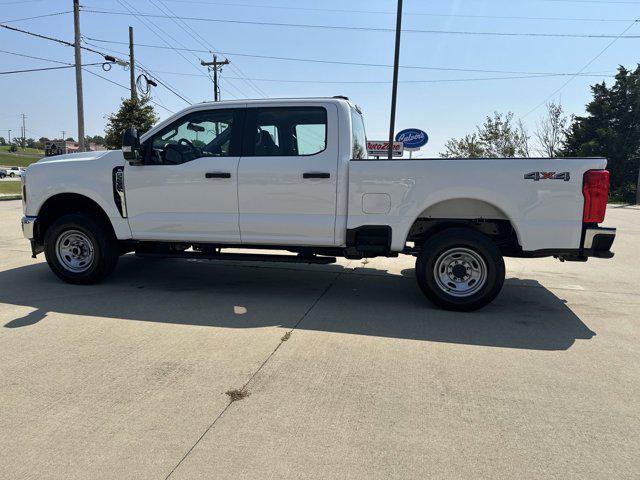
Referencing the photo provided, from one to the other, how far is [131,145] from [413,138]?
56.0 ft

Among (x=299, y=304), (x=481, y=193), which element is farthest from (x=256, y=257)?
(x=481, y=193)

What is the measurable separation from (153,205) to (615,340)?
5.06 m

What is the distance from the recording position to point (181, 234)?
554 cm

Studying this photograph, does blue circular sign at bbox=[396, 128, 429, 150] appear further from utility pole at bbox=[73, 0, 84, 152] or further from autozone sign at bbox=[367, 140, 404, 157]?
utility pole at bbox=[73, 0, 84, 152]

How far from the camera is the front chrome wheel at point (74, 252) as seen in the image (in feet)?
19.2

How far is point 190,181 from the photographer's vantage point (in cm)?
537

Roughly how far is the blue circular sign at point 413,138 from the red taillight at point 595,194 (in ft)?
53.7

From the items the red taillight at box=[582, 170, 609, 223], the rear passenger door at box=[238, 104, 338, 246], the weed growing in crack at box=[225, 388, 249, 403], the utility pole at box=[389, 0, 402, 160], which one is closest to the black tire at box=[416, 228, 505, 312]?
the red taillight at box=[582, 170, 609, 223]

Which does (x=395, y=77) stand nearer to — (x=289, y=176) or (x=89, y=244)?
(x=289, y=176)

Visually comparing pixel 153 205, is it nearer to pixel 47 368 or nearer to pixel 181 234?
pixel 181 234

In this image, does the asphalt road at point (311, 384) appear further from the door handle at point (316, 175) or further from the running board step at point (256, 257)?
the door handle at point (316, 175)

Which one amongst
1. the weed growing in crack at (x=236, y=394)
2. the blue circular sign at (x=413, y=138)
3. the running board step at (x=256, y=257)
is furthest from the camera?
the blue circular sign at (x=413, y=138)

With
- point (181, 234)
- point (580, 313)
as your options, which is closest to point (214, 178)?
point (181, 234)

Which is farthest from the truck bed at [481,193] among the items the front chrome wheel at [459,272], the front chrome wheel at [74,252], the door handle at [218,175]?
the front chrome wheel at [74,252]
